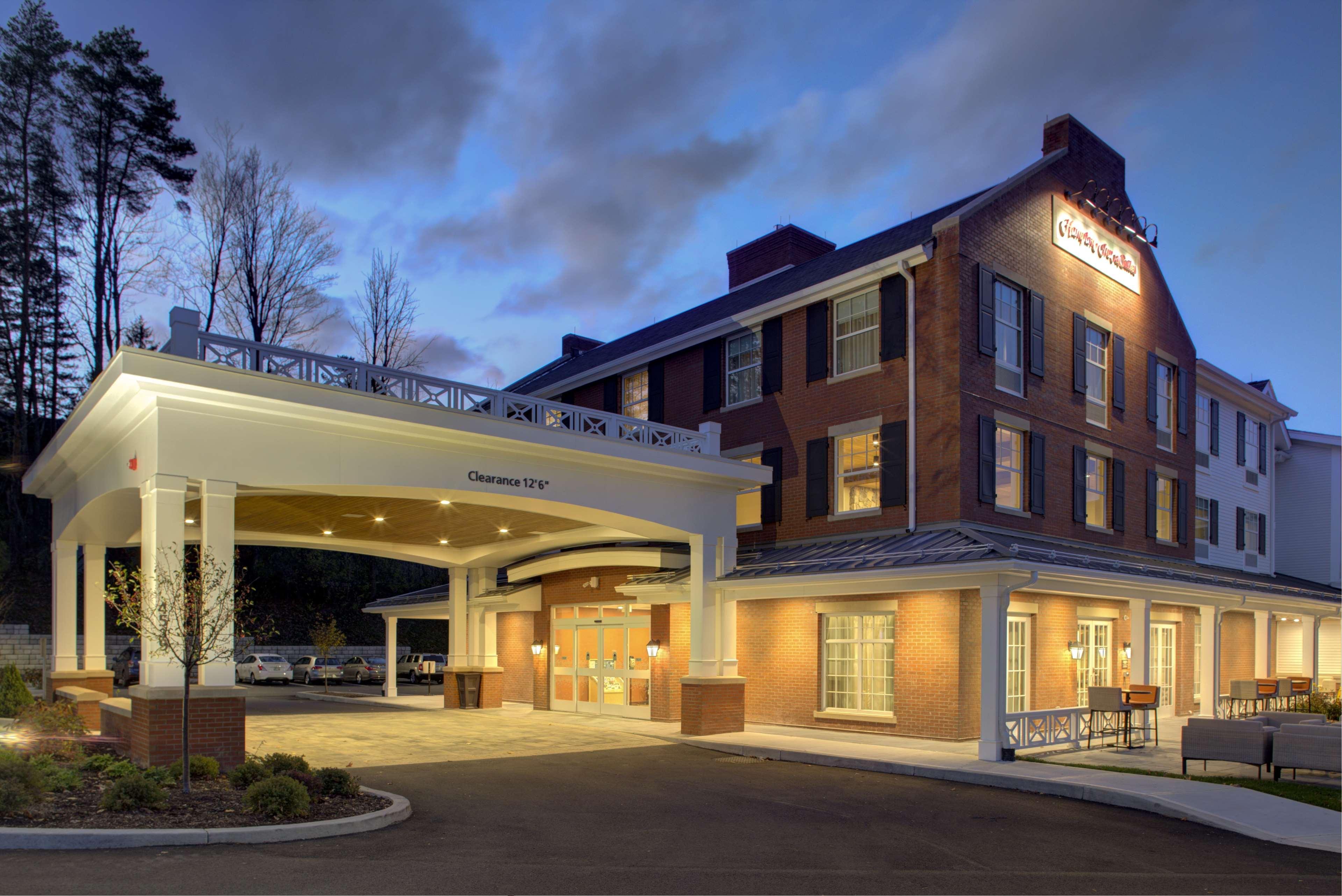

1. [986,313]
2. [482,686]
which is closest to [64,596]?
[482,686]

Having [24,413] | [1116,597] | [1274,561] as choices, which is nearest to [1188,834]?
[1116,597]

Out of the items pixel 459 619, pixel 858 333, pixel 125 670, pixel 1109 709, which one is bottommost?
pixel 125 670

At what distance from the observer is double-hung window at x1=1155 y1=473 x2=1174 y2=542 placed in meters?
26.7

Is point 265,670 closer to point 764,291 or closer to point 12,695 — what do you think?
point 12,695

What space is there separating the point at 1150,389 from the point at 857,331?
949 cm

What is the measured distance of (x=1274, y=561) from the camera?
33.5 m

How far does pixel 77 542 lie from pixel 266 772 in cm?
1292

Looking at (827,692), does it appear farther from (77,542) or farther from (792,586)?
(77,542)

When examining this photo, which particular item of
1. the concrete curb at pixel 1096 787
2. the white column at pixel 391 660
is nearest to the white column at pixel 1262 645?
the concrete curb at pixel 1096 787

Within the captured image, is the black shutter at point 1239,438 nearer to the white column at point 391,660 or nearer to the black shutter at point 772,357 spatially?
the black shutter at point 772,357

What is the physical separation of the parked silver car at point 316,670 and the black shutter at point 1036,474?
2835 centimetres

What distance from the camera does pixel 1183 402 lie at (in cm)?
2739

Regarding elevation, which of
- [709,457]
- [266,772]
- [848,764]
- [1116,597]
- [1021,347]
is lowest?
[848,764]

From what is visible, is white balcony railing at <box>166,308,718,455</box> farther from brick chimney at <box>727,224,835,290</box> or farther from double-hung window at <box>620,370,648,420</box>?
brick chimney at <box>727,224,835,290</box>
